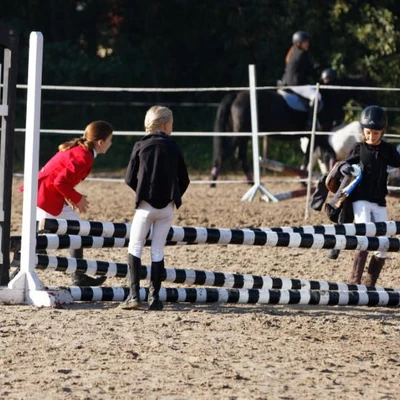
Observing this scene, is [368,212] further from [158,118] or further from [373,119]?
[158,118]

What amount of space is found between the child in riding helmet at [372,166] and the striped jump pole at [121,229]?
35 cm

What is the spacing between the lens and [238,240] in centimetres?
804

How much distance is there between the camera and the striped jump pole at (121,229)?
810cm

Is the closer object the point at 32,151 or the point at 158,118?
the point at 158,118

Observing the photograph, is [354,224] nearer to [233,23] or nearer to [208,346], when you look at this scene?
[208,346]

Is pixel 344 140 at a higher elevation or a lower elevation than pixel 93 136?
lower

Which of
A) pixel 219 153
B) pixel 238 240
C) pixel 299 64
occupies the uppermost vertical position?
pixel 299 64

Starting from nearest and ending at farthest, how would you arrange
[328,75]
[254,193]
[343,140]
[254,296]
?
[254,296], [254,193], [343,140], [328,75]

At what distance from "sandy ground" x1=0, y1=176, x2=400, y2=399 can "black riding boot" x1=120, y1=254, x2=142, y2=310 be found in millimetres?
92

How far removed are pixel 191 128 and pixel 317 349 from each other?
17689mm

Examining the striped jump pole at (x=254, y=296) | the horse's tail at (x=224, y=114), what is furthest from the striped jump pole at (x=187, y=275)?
the horse's tail at (x=224, y=114)

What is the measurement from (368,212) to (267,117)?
Answer: 29.1ft

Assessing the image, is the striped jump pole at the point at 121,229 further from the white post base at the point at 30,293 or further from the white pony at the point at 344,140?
the white pony at the point at 344,140

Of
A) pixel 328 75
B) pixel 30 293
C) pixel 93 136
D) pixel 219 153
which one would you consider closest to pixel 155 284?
pixel 30 293
